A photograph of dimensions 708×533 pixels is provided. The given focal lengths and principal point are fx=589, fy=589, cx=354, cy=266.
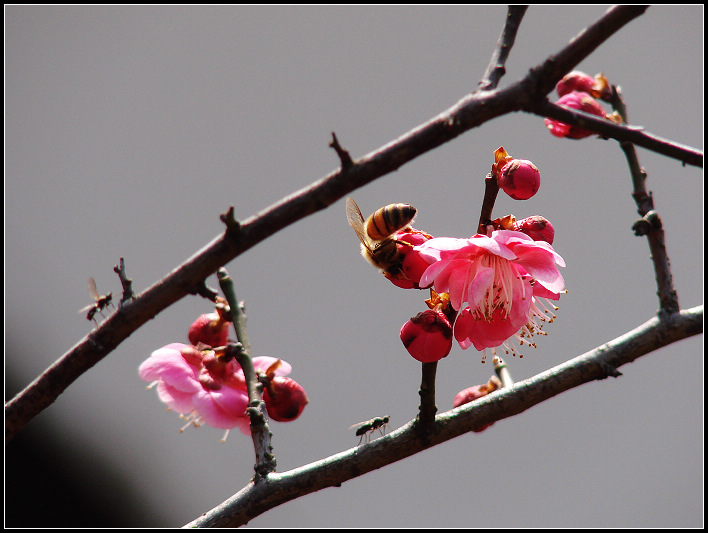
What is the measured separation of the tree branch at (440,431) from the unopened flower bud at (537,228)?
0.70ft

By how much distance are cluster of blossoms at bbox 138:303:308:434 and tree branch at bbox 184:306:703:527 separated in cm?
28

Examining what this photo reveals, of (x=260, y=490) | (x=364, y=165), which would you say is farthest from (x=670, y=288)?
(x=260, y=490)

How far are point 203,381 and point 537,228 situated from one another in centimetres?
79

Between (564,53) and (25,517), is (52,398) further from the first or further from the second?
(25,517)

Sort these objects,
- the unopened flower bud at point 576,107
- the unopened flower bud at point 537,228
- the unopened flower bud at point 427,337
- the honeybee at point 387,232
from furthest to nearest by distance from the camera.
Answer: the unopened flower bud at point 576,107 < the honeybee at point 387,232 < the unopened flower bud at point 537,228 < the unopened flower bud at point 427,337

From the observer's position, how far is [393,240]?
1.24m

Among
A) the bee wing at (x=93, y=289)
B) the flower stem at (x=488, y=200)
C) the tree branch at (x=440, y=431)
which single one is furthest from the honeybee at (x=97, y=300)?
the flower stem at (x=488, y=200)

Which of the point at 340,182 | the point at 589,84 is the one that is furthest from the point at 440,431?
the point at 589,84

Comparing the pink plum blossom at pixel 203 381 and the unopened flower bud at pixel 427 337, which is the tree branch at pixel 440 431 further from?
the pink plum blossom at pixel 203 381

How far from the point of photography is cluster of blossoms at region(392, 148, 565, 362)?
0.93 meters

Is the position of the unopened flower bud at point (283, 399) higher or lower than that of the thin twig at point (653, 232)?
lower

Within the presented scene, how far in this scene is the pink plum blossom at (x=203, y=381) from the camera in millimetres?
1280

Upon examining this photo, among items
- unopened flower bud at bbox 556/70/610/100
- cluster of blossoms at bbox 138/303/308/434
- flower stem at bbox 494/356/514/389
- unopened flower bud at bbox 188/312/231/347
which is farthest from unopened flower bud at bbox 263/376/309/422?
unopened flower bud at bbox 556/70/610/100

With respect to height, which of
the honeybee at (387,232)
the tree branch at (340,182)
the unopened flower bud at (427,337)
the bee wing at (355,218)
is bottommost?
the unopened flower bud at (427,337)
